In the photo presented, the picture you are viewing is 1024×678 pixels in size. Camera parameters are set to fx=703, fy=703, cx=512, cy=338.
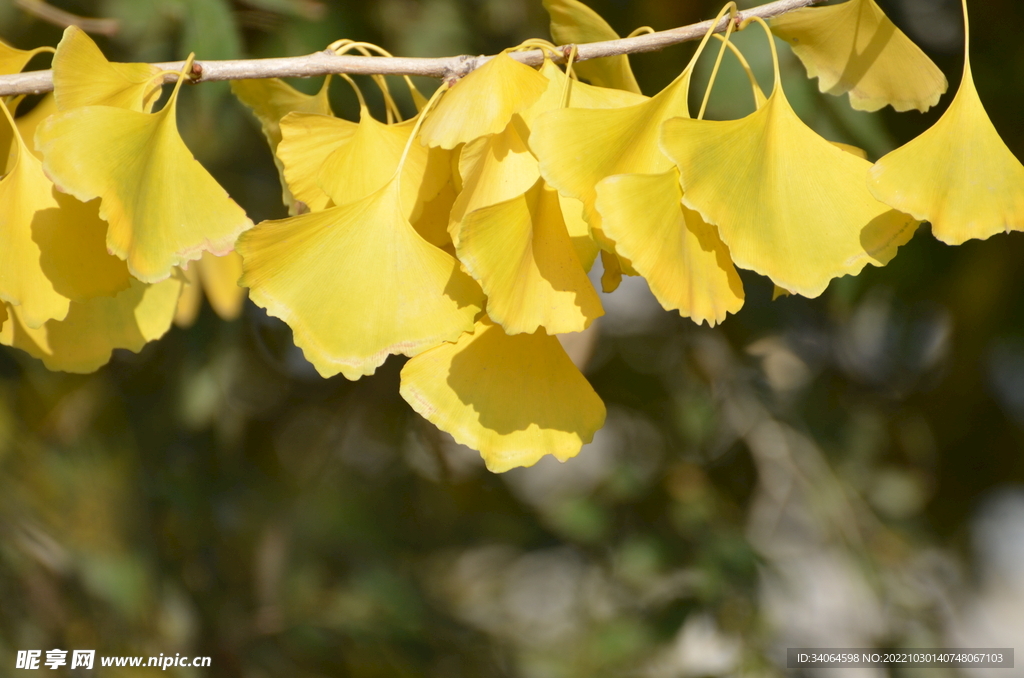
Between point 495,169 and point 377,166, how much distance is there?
0.05 m

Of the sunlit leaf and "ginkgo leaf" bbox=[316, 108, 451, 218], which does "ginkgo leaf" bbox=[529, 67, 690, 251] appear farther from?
the sunlit leaf

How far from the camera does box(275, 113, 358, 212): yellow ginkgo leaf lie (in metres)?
0.25

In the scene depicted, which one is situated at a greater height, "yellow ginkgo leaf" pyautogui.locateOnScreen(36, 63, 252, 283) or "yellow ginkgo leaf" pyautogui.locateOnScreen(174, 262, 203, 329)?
"yellow ginkgo leaf" pyautogui.locateOnScreen(36, 63, 252, 283)

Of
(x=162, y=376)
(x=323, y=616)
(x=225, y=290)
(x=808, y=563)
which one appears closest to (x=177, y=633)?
(x=323, y=616)

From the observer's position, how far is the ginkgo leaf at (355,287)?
7.7 inches

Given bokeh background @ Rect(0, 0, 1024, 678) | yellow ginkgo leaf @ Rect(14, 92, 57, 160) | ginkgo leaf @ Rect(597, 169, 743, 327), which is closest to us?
ginkgo leaf @ Rect(597, 169, 743, 327)

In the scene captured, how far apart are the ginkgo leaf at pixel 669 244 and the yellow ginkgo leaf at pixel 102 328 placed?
0.67ft

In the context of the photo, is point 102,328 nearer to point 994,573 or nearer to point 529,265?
point 529,265

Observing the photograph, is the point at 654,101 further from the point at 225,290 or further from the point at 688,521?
the point at 688,521

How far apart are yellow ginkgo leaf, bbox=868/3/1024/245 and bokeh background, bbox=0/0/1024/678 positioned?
1.09 feet

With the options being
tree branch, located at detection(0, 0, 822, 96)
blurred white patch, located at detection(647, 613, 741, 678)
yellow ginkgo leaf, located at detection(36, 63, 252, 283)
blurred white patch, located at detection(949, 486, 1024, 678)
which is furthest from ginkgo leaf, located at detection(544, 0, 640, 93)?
blurred white patch, located at detection(949, 486, 1024, 678)

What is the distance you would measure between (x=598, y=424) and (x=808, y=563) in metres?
0.72

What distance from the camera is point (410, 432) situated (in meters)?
0.79

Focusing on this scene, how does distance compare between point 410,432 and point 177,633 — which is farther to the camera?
point 410,432
